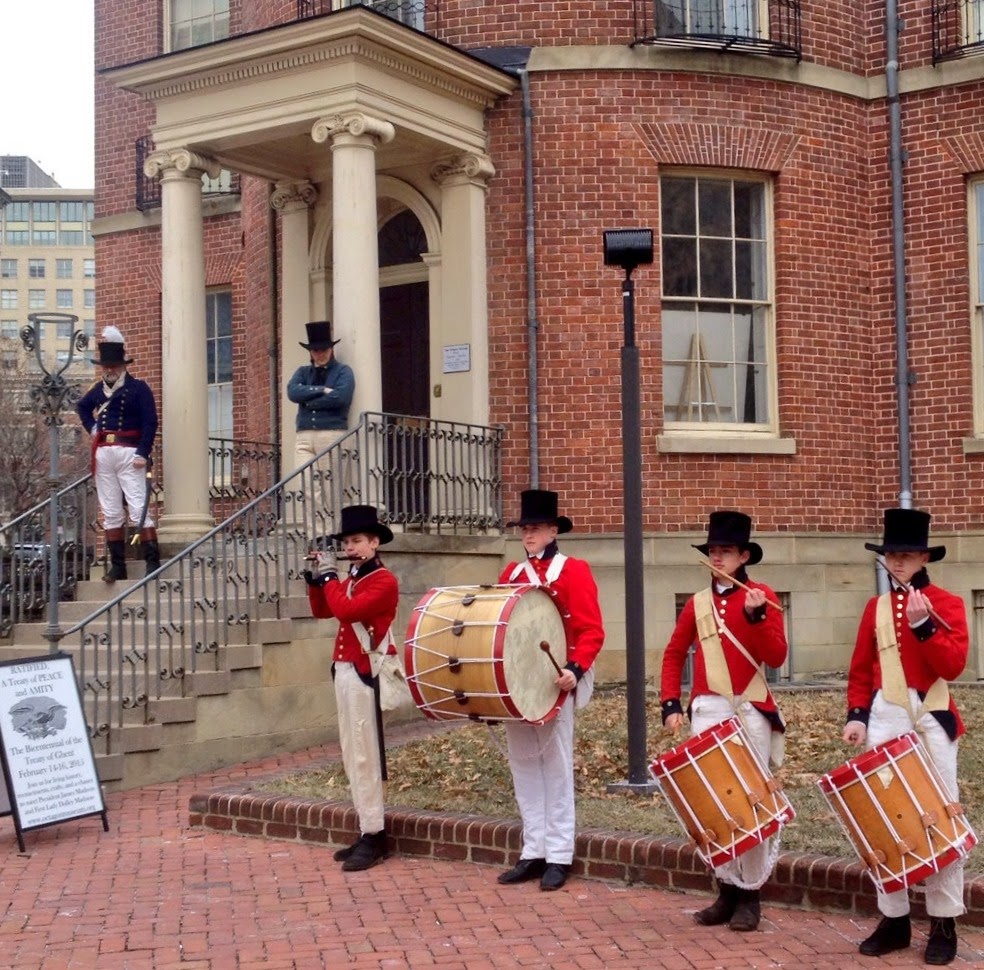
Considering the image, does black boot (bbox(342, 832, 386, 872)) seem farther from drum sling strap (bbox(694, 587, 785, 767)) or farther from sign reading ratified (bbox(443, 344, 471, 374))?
sign reading ratified (bbox(443, 344, 471, 374))

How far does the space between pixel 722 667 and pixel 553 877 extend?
1421mm

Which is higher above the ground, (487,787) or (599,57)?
(599,57)

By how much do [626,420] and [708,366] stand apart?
17.9 ft

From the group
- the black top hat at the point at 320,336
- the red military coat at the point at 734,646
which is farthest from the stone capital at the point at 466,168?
the red military coat at the point at 734,646

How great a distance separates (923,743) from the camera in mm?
6840

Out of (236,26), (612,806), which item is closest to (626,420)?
(612,806)

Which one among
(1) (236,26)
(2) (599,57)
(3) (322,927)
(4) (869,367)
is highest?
(1) (236,26)

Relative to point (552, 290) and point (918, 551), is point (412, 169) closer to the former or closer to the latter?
point (552, 290)

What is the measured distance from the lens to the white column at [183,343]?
14.4 m

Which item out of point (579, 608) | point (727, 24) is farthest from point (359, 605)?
point (727, 24)

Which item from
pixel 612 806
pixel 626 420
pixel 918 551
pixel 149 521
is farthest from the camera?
pixel 149 521

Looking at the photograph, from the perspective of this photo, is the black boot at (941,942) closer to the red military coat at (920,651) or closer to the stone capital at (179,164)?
the red military coat at (920,651)

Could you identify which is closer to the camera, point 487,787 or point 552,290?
point 487,787

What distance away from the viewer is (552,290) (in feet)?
47.8
